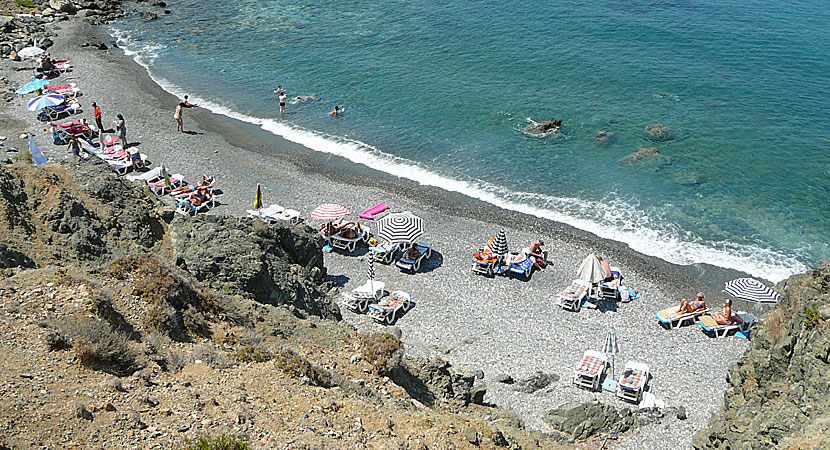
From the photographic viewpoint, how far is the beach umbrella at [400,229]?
998 inches

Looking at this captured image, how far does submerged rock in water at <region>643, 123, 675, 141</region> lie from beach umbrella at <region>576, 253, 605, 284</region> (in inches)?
631

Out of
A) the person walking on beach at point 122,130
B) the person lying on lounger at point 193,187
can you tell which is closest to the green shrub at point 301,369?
the person lying on lounger at point 193,187

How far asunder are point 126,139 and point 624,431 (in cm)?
2916

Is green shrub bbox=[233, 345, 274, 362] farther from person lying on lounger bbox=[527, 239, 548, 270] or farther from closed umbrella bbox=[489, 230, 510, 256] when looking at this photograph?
person lying on lounger bbox=[527, 239, 548, 270]

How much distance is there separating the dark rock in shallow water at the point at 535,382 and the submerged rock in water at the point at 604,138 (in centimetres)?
2004

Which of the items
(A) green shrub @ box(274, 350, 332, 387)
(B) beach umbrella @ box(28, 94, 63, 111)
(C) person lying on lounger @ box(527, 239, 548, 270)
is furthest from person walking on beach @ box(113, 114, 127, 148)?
(A) green shrub @ box(274, 350, 332, 387)

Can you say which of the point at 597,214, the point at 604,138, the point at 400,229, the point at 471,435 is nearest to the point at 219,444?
the point at 471,435

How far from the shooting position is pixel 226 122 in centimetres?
3953

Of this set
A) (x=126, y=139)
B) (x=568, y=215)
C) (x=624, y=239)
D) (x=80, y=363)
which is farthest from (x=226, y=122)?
(x=80, y=363)

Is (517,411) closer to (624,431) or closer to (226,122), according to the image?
(624,431)

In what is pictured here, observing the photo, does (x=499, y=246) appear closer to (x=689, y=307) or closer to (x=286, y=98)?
(x=689, y=307)

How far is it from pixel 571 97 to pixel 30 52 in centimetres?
3701

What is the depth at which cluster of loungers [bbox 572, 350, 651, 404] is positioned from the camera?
18875 mm

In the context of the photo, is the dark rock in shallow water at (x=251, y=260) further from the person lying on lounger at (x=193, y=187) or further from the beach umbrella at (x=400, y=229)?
the person lying on lounger at (x=193, y=187)
